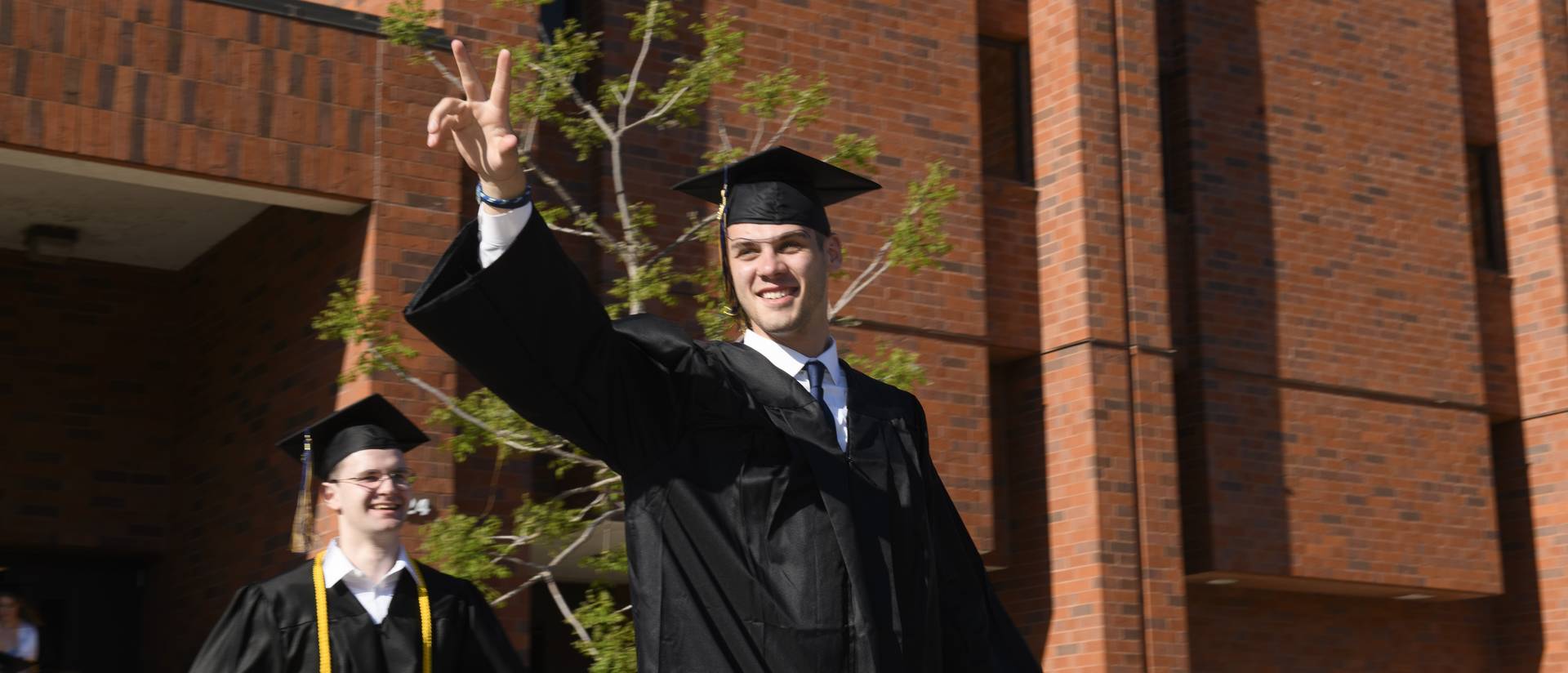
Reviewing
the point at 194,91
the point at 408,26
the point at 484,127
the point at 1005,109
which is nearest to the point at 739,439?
the point at 484,127

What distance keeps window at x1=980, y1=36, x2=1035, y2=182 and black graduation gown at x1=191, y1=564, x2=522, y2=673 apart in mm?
8282

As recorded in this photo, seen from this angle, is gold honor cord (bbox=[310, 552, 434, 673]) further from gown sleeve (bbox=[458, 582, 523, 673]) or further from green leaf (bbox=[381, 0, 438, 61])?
green leaf (bbox=[381, 0, 438, 61])

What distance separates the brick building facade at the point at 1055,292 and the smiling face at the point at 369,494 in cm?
332

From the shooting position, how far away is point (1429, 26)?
15570 millimetres

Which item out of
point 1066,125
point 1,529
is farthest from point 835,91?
A: point 1,529

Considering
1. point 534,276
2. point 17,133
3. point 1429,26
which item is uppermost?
point 1429,26

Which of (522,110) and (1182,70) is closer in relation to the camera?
(522,110)

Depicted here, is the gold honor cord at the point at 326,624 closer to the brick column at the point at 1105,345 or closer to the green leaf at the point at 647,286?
the green leaf at the point at 647,286

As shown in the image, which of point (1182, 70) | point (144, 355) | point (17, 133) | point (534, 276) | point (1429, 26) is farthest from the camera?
point (1429, 26)

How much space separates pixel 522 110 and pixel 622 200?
27.0 inches

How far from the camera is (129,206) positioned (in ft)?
33.9

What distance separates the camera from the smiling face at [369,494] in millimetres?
6000

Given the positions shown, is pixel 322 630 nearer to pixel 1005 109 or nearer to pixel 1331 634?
pixel 1005 109

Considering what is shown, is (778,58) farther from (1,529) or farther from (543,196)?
(1,529)
